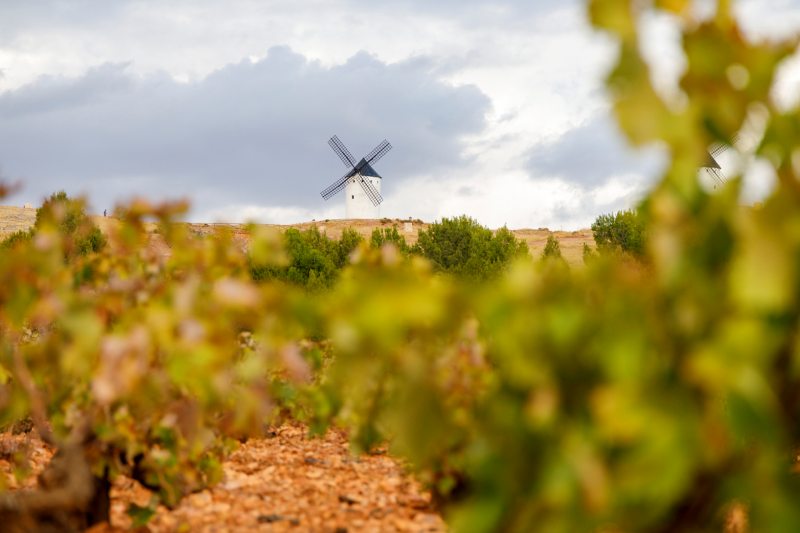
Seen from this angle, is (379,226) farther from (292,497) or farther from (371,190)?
(292,497)

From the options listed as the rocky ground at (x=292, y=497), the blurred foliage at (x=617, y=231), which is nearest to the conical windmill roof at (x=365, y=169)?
the blurred foliage at (x=617, y=231)

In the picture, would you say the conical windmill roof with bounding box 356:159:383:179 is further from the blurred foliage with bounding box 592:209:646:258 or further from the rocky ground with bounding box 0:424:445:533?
the rocky ground with bounding box 0:424:445:533

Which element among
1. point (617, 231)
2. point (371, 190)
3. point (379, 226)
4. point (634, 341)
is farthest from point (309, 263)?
point (371, 190)

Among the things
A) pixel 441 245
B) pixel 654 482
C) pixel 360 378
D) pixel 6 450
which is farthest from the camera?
pixel 441 245

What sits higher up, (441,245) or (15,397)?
(441,245)

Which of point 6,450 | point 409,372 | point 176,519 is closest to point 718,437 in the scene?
point 409,372

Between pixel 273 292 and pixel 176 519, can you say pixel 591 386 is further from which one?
pixel 176 519

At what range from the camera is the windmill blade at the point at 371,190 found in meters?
80.6

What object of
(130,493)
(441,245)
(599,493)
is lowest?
(130,493)

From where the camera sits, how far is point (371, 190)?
267 feet

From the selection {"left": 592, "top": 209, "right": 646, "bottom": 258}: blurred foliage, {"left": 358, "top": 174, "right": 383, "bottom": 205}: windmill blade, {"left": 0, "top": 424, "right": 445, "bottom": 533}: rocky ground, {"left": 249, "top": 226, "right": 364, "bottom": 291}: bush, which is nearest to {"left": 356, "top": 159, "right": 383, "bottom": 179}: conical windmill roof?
{"left": 358, "top": 174, "right": 383, "bottom": 205}: windmill blade

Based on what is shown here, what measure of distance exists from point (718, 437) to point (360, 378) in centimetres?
97

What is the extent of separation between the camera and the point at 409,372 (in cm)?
211

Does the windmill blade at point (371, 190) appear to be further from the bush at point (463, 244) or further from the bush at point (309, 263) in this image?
the bush at point (309, 263)
